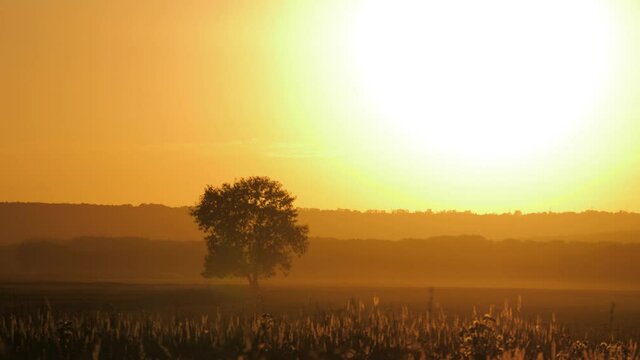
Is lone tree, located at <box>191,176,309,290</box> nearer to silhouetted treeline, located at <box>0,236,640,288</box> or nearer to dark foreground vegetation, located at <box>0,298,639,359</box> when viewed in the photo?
dark foreground vegetation, located at <box>0,298,639,359</box>

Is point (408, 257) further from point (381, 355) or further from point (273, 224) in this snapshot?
point (381, 355)

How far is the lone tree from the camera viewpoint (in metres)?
83.4

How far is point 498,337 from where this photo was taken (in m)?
18.2

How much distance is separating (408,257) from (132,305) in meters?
127

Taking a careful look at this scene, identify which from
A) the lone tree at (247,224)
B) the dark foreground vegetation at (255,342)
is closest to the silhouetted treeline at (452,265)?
the lone tree at (247,224)

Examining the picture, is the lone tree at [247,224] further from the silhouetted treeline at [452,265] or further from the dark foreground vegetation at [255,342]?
the silhouetted treeline at [452,265]

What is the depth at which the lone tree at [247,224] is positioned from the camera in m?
83.4

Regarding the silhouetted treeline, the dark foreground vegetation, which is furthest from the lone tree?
the silhouetted treeline

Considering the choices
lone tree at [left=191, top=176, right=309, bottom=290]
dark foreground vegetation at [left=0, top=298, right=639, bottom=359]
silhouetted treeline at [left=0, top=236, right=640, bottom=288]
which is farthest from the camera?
silhouetted treeline at [left=0, top=236, right=640, bottom=288]

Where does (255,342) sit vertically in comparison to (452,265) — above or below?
below

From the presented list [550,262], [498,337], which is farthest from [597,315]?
[550,262]

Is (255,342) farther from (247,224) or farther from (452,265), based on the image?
(452,265)

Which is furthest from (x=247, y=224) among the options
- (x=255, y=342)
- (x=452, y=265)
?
(x=452, y=265)

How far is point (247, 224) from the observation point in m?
83.7
